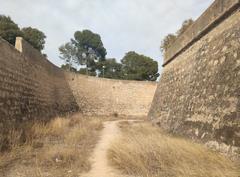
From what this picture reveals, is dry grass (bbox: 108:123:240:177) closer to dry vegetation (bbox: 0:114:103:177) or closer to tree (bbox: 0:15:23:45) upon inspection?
dry vegetation (bbox: 0:114:103:177)

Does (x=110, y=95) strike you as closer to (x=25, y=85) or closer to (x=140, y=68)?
(x=25, y=85)

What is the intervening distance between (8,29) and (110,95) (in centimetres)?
1171

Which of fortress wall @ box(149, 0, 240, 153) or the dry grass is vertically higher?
fortress wall @ box(149, 0, 240, 153)

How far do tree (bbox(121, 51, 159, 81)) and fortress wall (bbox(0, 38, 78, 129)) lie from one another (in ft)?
83.6

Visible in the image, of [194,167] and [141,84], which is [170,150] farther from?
[141,84]

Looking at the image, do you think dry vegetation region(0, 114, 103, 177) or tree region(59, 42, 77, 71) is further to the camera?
tree region(59, 42, 77, 71)

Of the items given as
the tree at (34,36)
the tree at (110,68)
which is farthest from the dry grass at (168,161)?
the tree at (110,68)

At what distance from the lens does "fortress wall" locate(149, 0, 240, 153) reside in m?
5.56

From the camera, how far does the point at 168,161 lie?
5133 mm

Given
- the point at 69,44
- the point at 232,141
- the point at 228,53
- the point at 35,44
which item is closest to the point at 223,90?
the point at 228,53

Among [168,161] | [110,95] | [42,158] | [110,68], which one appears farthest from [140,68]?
[168,161]

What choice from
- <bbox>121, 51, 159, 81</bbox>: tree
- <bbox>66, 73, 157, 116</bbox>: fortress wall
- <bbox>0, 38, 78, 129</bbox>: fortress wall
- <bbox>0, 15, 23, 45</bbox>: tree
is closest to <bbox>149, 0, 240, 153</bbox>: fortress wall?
<bbox>0, 38, 78, 129</bbox>: fortress wall

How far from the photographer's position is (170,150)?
563 cm

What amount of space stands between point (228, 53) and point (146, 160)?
10.4 ft
